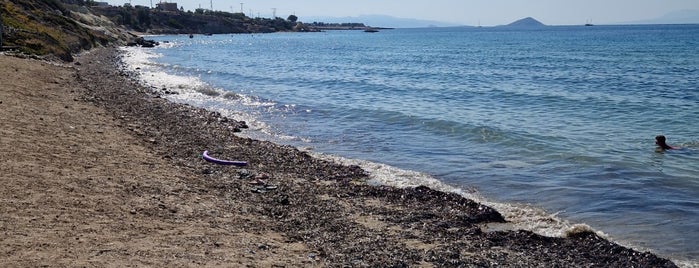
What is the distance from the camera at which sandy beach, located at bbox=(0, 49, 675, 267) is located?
285 inches

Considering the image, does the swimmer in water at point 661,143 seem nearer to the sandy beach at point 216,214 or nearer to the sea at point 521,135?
the sea at point 521,135

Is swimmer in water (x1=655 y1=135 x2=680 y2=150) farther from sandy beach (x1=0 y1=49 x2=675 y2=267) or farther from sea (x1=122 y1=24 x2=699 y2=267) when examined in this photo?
sandy beach (x1=0 y1=49 x2=675 y2=267)

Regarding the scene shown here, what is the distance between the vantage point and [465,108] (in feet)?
91.0

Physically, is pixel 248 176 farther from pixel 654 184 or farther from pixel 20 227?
pixel 654 184

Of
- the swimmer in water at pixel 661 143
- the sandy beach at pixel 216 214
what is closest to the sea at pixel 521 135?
the swimmer in water at pixel 661 143

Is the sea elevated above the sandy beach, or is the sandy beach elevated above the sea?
the sandy beach

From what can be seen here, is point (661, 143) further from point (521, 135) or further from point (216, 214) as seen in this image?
point (216, 214)

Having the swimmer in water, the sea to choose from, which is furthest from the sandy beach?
the swimmer in water

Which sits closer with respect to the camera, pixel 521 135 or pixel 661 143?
pixel 661 143

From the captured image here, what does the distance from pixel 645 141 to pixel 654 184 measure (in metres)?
6.50

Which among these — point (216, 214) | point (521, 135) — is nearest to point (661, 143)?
point (521, 135)

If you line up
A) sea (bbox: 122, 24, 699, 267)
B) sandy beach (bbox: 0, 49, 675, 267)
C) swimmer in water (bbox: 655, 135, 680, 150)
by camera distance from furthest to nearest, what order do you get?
1. swimmer in water (bbox: 655, 135, 680, 150)
2. sea (bbox: 122, 24, 699, 267)
3. sandy beach (bbox: 0, 49, 675, 267)

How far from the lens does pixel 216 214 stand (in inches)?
369

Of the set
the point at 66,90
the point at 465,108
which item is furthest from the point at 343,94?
the point at 66,90
